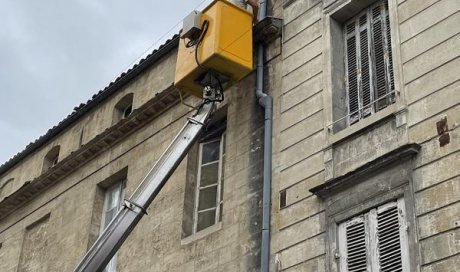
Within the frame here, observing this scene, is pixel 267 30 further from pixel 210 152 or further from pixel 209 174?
pixel 209 174

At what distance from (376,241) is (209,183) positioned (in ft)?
15.0

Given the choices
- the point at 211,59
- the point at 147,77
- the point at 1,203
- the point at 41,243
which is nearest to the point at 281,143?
the point at 211,59

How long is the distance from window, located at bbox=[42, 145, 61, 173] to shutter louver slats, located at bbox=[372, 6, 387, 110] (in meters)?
9.90

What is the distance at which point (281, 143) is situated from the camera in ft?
38.9

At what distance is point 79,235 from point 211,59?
5528 millimetres

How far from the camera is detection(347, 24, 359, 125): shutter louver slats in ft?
36.8

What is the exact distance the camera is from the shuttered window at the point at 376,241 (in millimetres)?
9281

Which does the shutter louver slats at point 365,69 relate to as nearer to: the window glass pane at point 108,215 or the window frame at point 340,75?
the window frame at point 340,75

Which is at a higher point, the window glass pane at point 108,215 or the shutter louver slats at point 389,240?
the window glass pane at point 108,215

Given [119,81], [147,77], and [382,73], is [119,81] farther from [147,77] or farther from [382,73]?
[382,73]

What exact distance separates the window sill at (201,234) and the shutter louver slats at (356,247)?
111 inches

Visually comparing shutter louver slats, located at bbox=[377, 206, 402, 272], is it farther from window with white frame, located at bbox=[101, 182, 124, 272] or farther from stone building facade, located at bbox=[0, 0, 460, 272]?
window with white frame, located at bbox=[101, 182, 124, 272]

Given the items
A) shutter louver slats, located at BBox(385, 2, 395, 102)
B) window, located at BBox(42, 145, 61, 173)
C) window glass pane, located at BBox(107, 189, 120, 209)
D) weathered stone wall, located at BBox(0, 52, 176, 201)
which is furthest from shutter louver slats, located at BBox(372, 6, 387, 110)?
window, located at BBox(42, 145, 61, 173)

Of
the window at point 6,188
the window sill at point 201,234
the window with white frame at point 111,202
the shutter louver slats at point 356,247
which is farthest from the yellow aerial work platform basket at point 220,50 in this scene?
the window at point 6,188
